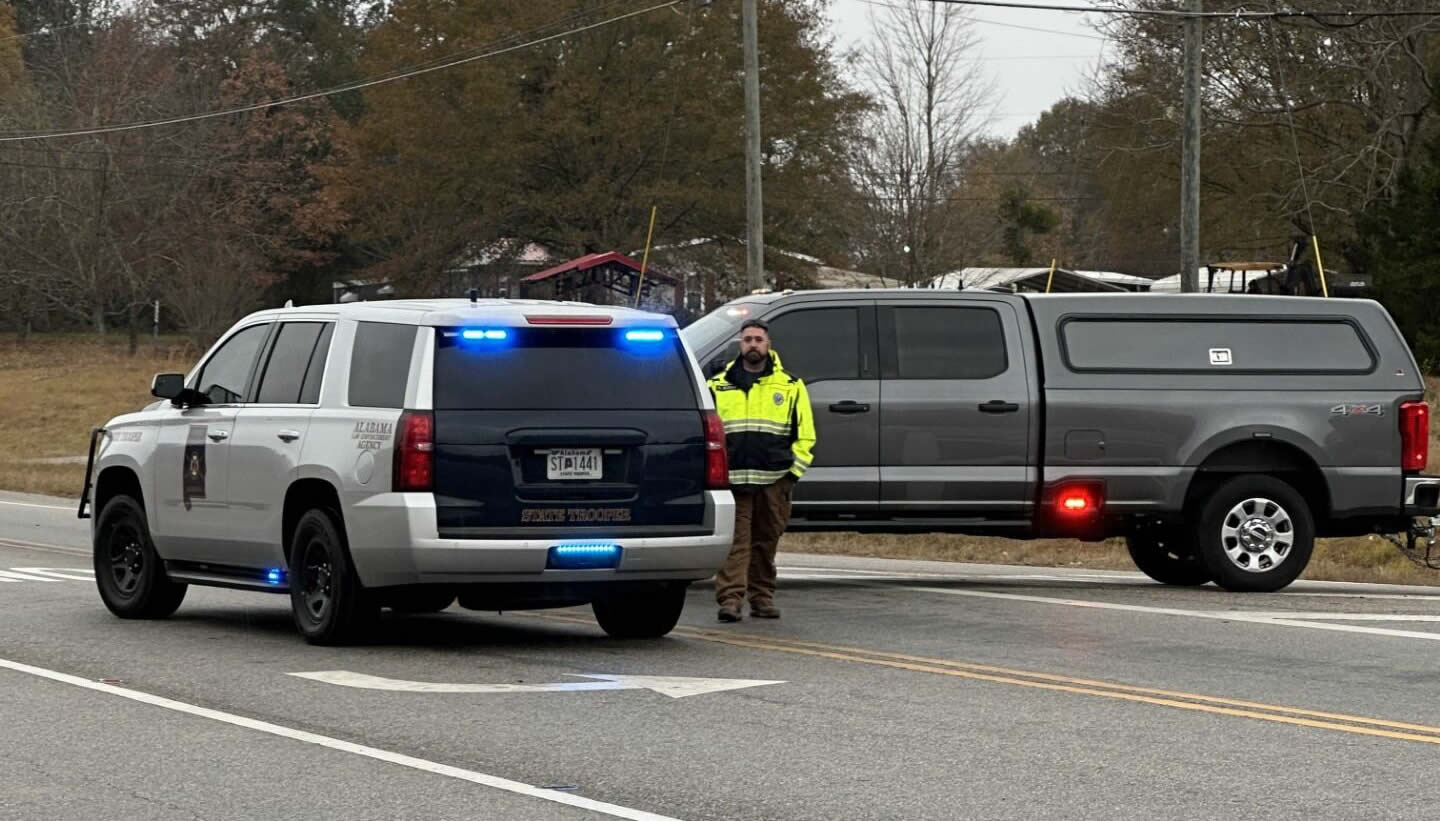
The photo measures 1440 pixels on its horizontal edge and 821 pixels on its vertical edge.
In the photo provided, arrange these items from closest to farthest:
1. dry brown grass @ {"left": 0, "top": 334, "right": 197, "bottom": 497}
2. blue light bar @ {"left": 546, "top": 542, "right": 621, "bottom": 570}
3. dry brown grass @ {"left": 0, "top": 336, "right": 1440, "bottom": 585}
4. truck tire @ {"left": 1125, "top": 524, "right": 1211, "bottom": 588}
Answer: blue light bar @ {"left": 546, "top": 542, "right": 621, "bottom": 570}
truck tire @ {"left": 1125, "top": 524, "right": 1211, "bottom": 588}
dry brown grass @ {"left": 0, "top": 336, "right": 1440, "bottom": 585}
dry brown grass @ {"left": 0, "top": 334, "right": 197, "bottom": 497}

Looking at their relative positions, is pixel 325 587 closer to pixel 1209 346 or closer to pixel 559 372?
pixel 559 372

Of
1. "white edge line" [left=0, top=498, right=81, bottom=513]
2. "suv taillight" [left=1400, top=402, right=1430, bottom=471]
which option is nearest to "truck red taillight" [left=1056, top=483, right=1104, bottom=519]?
"suv taillight" [left=1400, top=402, right=1430, bottom=471]

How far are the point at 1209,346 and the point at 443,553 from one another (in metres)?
6.49

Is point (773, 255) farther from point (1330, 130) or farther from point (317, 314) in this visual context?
Answer: point (317, 314)

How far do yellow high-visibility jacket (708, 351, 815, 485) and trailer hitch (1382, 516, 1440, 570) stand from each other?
4.89 m

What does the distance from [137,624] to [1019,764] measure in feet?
22.3

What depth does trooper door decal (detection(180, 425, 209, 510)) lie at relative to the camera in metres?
12.6

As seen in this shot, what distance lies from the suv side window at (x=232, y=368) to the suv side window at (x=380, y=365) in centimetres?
118

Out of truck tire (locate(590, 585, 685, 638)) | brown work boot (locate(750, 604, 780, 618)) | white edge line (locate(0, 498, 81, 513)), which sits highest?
truck tire (locate(590, 585, 685, 638))

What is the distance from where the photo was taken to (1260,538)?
15.0 m

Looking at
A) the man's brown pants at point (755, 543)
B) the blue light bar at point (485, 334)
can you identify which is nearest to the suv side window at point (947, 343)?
the man's brown pants at point (755, 543)

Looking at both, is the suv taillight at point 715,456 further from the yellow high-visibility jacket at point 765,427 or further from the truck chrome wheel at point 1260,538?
the truck chrome wheel at point 1260,538

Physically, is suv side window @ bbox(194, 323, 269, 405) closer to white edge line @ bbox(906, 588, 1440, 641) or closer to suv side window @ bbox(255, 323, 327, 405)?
suv side window @ bbox(255, 323, 327, 405)

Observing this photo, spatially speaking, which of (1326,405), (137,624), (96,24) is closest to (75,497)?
(137,624)
